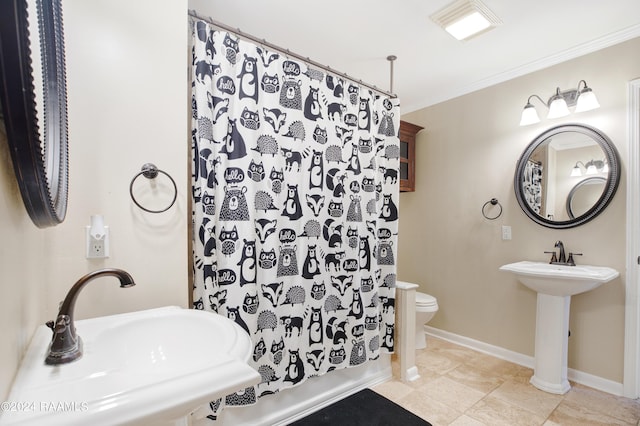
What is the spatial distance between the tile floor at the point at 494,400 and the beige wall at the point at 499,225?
252mm

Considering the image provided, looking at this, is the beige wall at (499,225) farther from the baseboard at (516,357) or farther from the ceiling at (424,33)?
the ceiling at (424,33)

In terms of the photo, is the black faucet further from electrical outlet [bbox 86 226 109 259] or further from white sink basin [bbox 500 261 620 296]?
electrical outlet [bbox 86 226 109 259]

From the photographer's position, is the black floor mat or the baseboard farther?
the baseboard

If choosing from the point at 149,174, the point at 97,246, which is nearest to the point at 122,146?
the point at 149,174

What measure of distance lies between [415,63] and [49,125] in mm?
2492

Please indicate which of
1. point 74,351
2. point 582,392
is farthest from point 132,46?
point 582,392

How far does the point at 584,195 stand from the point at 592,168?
200 mm

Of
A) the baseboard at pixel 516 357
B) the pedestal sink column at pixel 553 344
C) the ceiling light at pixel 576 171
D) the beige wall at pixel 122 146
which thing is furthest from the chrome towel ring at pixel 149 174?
the baseboard at pixel 516 357

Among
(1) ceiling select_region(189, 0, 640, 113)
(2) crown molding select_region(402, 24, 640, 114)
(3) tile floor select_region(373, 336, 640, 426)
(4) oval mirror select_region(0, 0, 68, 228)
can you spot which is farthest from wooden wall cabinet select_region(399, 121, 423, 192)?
(4) oval mirror select_region(0, 0, 68, 228)

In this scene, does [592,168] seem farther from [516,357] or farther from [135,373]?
[135,373]

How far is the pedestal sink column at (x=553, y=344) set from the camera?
6.89ft

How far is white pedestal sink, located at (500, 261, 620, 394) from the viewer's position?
202 cm

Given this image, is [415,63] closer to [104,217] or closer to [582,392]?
[104,217]

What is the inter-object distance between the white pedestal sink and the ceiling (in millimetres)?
1463
